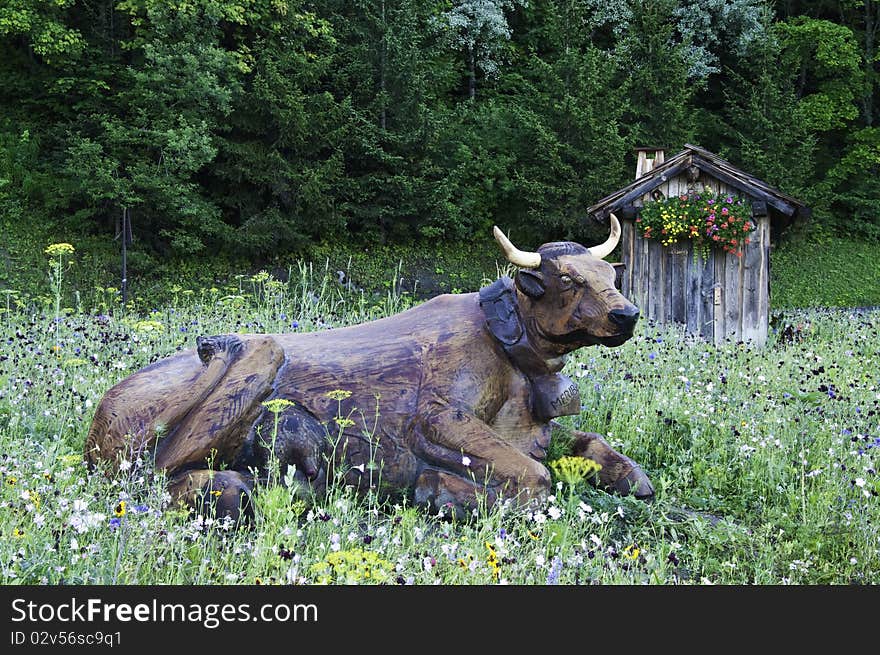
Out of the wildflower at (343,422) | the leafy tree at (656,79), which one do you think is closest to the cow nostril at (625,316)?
the wildflower at (343,422)

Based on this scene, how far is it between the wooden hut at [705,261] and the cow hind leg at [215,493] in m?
10.3

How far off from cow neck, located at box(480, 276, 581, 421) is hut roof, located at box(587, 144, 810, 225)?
923 cm

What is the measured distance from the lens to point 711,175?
43.3 ft

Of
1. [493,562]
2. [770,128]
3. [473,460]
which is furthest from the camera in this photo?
[770,128]

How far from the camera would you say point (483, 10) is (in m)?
24.8

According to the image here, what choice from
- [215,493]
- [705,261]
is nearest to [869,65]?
[705,261]

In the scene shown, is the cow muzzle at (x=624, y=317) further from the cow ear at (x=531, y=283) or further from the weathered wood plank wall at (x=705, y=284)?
the weathered wood plank wall at (x=705, y=284)

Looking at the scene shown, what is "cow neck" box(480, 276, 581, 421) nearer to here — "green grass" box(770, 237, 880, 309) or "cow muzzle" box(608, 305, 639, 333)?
"cow muzzle" box(608, 305, 639, 333)

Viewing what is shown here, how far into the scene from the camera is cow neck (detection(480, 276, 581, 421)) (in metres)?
4.26

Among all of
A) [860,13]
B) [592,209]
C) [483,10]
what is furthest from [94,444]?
[860,13]

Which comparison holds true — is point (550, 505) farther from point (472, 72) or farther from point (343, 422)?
point (472, 72)

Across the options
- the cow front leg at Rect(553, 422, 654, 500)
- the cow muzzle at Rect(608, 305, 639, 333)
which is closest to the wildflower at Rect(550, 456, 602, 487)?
the cow front leg at Rect(553, 422, 654, 500)

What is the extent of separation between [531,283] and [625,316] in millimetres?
521

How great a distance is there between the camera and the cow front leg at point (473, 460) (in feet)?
13.4
